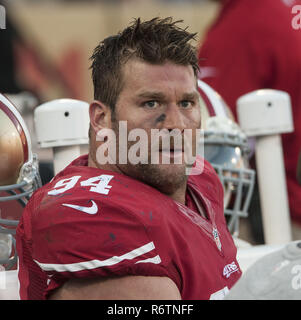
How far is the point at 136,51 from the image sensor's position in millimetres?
1334

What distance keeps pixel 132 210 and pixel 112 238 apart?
65mm

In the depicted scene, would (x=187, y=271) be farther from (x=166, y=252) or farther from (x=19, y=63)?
(x=19, y=63)

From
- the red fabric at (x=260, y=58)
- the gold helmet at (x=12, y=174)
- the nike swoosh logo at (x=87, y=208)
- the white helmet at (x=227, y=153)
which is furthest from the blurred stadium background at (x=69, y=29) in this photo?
the nike swoosh logo at (x=87, y=208)

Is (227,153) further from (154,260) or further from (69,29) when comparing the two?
(69,29)

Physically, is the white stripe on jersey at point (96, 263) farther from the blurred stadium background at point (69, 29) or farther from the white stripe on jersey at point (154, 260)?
the blurred stadium background at point (69, 29)

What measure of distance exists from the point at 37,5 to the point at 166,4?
1.10 meters

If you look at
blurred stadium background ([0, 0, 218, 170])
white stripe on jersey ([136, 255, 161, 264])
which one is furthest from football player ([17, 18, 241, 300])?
blurred stadium background ([0, 0, 218, 170])

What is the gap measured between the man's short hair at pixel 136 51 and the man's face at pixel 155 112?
16 mm

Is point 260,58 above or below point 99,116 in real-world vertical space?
above

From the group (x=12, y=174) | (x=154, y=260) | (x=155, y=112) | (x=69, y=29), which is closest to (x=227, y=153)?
(x=12, y=174)

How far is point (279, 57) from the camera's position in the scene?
2.64 metres

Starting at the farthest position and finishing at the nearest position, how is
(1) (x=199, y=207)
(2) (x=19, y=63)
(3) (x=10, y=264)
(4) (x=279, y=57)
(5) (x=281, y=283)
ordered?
1. (2) (x=19, y=63)
2. (4) (x=279, y=57)
3. (3) (x=10, y=264)
4. (1) (x=199, y=207)
5. (5) (x=281, y=283)
